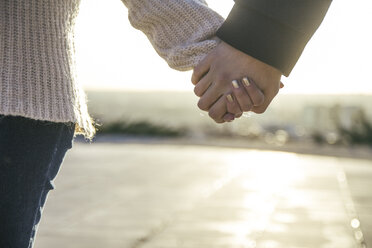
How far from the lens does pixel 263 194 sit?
21.4 ft

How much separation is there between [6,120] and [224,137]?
15021 millimetres

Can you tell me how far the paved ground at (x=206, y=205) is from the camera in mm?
4453

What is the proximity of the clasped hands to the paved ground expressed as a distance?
2.78m

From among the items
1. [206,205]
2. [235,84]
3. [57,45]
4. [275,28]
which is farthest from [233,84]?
[206,205]

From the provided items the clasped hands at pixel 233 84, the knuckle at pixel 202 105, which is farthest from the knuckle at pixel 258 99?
the knuckle at pixel 202 105

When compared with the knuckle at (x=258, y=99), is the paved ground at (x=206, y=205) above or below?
below

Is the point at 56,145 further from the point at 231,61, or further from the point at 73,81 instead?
the point at 231,61

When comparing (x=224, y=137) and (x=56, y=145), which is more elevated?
(x=56, y=145)

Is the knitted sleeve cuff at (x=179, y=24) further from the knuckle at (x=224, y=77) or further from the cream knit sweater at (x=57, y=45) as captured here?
the knuckle at (x=224, y=77)

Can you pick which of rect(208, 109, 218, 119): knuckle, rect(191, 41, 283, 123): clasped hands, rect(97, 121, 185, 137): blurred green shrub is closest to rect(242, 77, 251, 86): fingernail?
rect(191, 41, 283, 123): clasped hands

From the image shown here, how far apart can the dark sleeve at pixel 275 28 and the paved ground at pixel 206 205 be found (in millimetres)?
2832

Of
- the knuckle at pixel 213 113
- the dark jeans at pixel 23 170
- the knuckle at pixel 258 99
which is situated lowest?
the dark jeans at pixel 23 170

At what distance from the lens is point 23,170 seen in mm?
1632

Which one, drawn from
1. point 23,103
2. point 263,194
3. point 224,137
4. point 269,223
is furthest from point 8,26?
point 224,137
